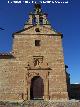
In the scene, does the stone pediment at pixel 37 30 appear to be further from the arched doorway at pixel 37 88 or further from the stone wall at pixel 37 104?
the stone wall at pixel 37 104

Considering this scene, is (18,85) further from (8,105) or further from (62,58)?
(62,58)

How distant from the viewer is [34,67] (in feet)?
80.1

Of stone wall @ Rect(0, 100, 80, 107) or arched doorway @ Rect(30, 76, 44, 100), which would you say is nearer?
stone wall @ Rect(0, 100, 80, 107)

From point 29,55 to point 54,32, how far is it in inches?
151

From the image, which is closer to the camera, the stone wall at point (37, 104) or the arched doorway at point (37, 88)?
the stone wall at point (37, 104)

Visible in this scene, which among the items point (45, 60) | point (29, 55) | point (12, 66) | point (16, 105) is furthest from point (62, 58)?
point (16, 105)

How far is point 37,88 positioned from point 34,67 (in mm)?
2240

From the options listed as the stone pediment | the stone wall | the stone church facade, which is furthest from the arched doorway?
the stone pediment

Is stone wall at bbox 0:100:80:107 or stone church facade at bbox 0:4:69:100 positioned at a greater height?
stone church facade at bbox 0:4:69:100

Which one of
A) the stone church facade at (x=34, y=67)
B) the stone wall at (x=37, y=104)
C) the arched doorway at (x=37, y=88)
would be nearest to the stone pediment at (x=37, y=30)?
the stone church facade at (x=34, y=67)

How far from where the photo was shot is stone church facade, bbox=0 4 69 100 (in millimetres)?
23562

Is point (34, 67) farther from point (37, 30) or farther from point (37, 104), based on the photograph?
point (37, 104)

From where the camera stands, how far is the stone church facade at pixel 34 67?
23562 millimetres

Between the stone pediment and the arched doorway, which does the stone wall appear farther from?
the stone pediment
